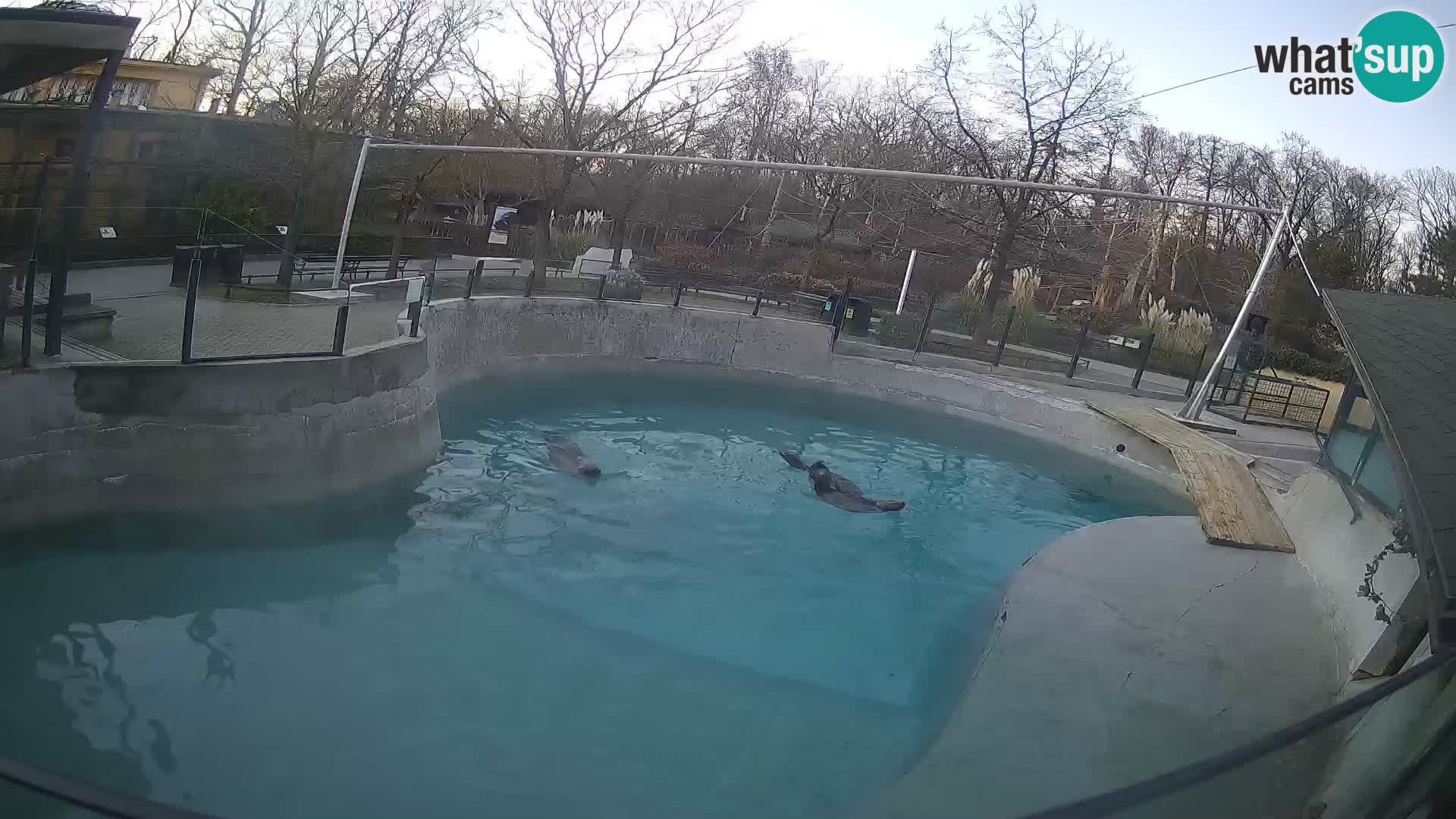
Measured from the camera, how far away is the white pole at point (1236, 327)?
12679 mm

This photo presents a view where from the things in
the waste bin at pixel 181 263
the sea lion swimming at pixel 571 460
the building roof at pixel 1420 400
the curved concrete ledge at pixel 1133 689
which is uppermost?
the building roof at pixel 1420 400

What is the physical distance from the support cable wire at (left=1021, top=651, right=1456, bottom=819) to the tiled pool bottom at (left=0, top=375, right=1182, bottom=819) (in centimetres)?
324

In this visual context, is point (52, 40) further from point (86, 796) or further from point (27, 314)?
point (86, 796)

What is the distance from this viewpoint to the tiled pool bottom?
5195mm

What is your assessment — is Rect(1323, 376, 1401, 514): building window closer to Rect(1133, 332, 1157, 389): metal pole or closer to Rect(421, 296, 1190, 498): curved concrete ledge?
Rect(421, 296, 1190, 498): curved concrete ledge

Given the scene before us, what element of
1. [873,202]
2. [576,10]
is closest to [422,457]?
[576,10]

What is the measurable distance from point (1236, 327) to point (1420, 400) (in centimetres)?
1035

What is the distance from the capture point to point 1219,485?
10.3m

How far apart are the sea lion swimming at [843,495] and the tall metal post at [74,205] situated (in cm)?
774

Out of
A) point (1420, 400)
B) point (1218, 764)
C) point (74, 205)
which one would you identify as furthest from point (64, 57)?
point (1420, 400)

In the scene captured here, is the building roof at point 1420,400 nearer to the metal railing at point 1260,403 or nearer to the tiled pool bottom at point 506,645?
the tiled pool bottom at point 506,645

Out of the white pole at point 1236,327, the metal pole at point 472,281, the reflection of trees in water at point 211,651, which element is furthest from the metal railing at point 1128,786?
the metal pole at point 472,281

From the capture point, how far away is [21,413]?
6820 millimetres

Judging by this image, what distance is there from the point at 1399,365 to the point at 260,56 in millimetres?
24678
